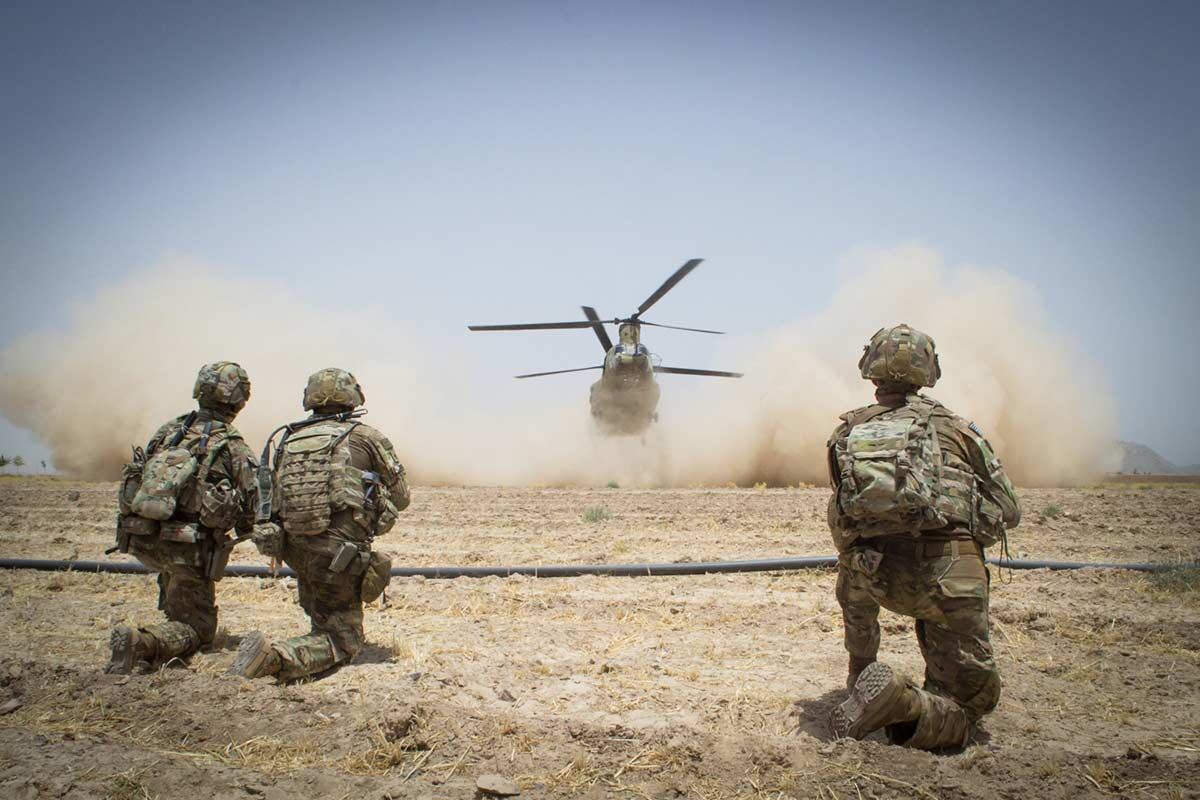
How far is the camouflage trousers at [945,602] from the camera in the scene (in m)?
4.00

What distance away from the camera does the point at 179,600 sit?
5.80 meters

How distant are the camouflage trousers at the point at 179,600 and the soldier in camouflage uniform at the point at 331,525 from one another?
2.45 ft

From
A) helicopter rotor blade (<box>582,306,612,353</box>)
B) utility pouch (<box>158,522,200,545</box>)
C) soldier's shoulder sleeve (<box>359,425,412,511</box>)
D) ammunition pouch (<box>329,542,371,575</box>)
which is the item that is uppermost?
helicopter rotor blade (<box>582,306,612,353</box>)

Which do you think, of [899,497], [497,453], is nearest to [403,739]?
[899,497]

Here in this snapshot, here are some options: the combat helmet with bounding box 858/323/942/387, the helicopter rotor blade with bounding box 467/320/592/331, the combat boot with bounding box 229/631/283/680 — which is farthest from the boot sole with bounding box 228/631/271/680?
the helicopter rotor blade with bounding box 467/320/592/331

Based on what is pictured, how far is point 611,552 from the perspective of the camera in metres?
10.1

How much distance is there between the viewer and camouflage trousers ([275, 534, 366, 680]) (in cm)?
540

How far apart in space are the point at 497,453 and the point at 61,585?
21518 millimetres

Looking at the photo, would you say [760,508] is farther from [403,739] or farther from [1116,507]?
[403,739]

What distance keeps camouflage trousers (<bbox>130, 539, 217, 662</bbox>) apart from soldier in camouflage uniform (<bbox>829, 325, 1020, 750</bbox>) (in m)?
4.44

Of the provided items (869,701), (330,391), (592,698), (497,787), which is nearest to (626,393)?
(330,391)

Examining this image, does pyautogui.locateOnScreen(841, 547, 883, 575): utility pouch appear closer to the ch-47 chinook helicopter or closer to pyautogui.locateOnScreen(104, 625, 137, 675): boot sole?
pyautogui.locateOnScreen(104, 625, 137, 675): boot sole

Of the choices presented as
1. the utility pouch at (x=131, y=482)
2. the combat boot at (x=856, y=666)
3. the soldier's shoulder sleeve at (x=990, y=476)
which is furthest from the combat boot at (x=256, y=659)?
the soldier's shoulder sleeve at (x=990, y=476)

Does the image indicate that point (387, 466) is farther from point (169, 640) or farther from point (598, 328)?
point (598, 328)
